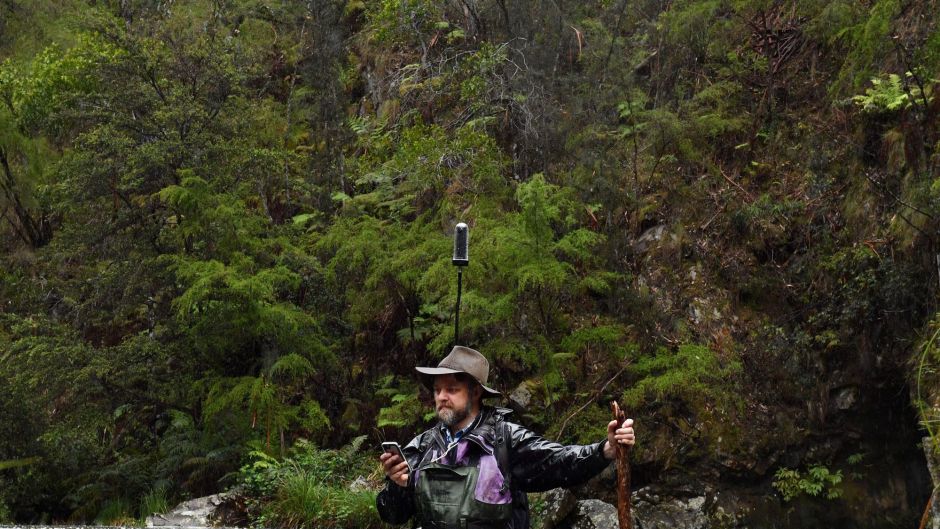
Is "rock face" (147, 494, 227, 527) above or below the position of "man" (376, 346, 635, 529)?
below

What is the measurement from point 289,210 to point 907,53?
964 centimetres

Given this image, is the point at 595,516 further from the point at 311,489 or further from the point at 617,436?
the point at 617,436

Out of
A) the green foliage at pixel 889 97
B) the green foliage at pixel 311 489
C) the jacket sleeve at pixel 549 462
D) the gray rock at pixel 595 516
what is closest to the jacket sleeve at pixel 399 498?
the jacket sleeve at pixel 549 462

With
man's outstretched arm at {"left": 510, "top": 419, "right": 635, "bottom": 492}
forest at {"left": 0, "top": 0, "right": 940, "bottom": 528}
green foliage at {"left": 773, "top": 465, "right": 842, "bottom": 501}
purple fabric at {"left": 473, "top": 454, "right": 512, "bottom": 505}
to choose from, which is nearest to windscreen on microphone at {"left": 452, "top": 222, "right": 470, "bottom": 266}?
man's outstretched arm at {"left": 510, "top": 419, "right": 635, "bottom": 492}

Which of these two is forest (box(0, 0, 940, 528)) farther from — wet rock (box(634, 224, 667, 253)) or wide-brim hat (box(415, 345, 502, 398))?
wide-brim hat (box(415, 345, 502, 398))

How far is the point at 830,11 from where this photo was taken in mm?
11211

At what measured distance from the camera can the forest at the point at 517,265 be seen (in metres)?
8.94

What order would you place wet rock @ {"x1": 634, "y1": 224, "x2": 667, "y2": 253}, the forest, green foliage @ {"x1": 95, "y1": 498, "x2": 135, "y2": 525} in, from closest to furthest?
the forest < green foliage @ {"x1": 95, "y1": 498, "x2": 135, "y2": 525} < wet rock @ {"x1": 634, "y1": 224, "x2": 667, "y2": 253}

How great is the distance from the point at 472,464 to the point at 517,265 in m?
5.79

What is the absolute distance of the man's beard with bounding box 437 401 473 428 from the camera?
3.72 meters

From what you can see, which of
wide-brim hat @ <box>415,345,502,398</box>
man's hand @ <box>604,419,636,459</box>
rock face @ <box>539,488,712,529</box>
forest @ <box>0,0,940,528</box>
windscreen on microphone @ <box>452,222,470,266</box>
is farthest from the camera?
forest @ <box>0,0,940,528</box>

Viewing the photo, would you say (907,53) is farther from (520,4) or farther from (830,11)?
(520,4)

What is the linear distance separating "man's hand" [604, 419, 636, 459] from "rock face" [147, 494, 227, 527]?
6703 mm

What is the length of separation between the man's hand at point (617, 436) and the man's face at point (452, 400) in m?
0.74
